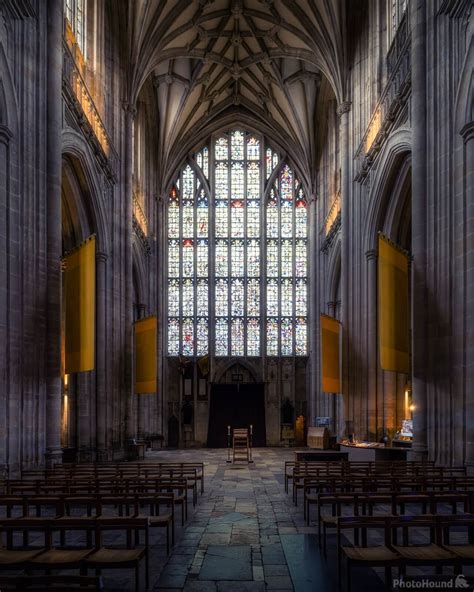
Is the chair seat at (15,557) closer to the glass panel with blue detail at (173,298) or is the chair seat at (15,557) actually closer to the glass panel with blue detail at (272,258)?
the glass panel with blue detail at (173,298)

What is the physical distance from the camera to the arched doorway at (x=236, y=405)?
37.2 meters

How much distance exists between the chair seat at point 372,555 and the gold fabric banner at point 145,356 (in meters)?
20.3

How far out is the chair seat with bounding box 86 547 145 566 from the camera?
20.3ft

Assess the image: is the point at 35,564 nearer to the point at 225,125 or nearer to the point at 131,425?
the point at 131,425

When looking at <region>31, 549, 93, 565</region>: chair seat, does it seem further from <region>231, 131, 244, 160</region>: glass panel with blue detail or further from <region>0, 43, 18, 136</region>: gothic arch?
<region>231, 131, 244, 160</region>: glass panel with blue detail

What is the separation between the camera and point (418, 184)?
17.2 metres

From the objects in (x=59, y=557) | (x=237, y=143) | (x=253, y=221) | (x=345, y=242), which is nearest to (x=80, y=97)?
(x=345, y=242)

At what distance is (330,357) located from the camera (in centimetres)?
2592

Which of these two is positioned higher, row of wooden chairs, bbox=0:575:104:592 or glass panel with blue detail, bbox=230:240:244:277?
glass panel with blue detail, bbox=230:240:244:277

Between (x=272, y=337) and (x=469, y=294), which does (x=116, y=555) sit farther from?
(x=272, y=337)

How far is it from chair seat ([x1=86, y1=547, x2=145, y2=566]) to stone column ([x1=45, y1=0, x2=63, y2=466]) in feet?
32.8

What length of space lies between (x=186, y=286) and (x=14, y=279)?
24.2 m

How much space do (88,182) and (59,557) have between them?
17.4 m

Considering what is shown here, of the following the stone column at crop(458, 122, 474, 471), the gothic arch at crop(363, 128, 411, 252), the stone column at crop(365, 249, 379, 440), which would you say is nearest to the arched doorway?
the stone column at crop(365, 249, 379, 440)
